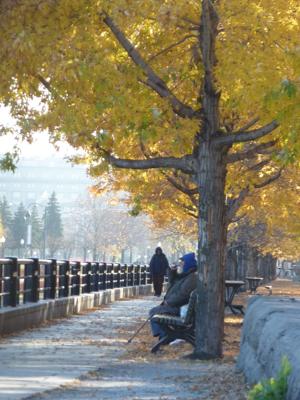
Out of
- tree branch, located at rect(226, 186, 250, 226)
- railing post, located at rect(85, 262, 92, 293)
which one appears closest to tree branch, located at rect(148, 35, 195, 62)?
tree branch, located at rect(226, 186, 250, 226)

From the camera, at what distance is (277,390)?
302 inches

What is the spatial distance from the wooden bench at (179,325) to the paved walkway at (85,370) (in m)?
0.75

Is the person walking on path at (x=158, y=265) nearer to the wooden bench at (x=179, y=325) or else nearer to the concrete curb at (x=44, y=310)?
the concrete curb at (x=44, y=310)

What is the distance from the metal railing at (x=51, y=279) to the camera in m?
20.4

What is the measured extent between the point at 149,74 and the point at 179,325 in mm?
3741

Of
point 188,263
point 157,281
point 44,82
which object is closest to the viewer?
point 44,82

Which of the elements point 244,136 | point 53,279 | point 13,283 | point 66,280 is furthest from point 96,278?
point 244,136

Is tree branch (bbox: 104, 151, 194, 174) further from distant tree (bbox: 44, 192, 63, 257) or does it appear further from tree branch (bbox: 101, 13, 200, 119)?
distant tree (bbox: 44, 192, 63, 257)

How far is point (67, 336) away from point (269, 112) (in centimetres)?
639

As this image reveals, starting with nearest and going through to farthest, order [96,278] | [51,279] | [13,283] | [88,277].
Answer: [13,283]
[51,279]
[88,277]
[96,278]

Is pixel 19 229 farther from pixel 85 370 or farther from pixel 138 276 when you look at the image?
pixel 85 370

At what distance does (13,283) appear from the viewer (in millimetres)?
20469

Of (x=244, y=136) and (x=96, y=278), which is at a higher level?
(x=244, y=136)

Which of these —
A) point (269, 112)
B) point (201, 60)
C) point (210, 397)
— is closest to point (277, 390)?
point (210, 397)
